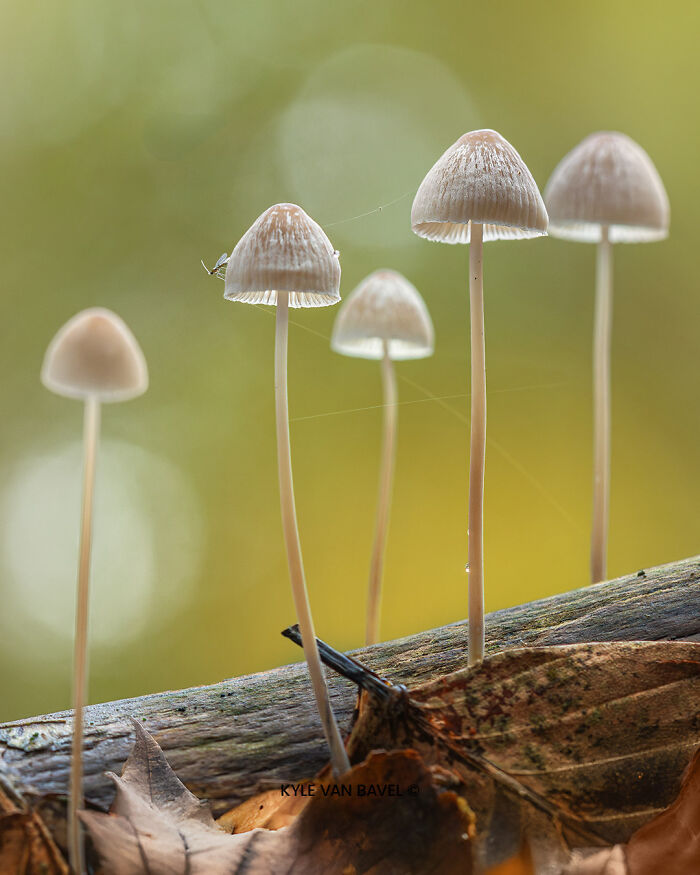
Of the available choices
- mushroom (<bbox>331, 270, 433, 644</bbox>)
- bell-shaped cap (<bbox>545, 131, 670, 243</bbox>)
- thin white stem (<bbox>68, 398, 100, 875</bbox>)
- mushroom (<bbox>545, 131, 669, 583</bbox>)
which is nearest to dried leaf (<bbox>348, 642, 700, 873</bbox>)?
thin white stem (<bbox>68, 398, 100, 875</bbox>)

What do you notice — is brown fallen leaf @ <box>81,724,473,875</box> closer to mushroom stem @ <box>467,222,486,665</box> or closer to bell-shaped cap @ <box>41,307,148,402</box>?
mushroom stem @ <box>467,222,486,665</box>

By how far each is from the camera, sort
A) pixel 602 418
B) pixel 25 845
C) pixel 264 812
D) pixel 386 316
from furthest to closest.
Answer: pixel 386 316
pixel 602 418
pixel 264 812
pixel 25 845

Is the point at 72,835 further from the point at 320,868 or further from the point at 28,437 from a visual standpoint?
the point at 28,437

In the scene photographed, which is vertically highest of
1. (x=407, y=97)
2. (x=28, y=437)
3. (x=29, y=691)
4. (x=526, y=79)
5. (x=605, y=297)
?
(x=526, y=79)

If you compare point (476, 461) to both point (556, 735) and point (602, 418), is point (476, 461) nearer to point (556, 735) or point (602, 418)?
point (556, 735)

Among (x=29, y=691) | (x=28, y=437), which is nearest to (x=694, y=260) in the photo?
(x=28, y=437)

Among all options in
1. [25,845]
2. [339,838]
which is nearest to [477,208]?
[339,838]
